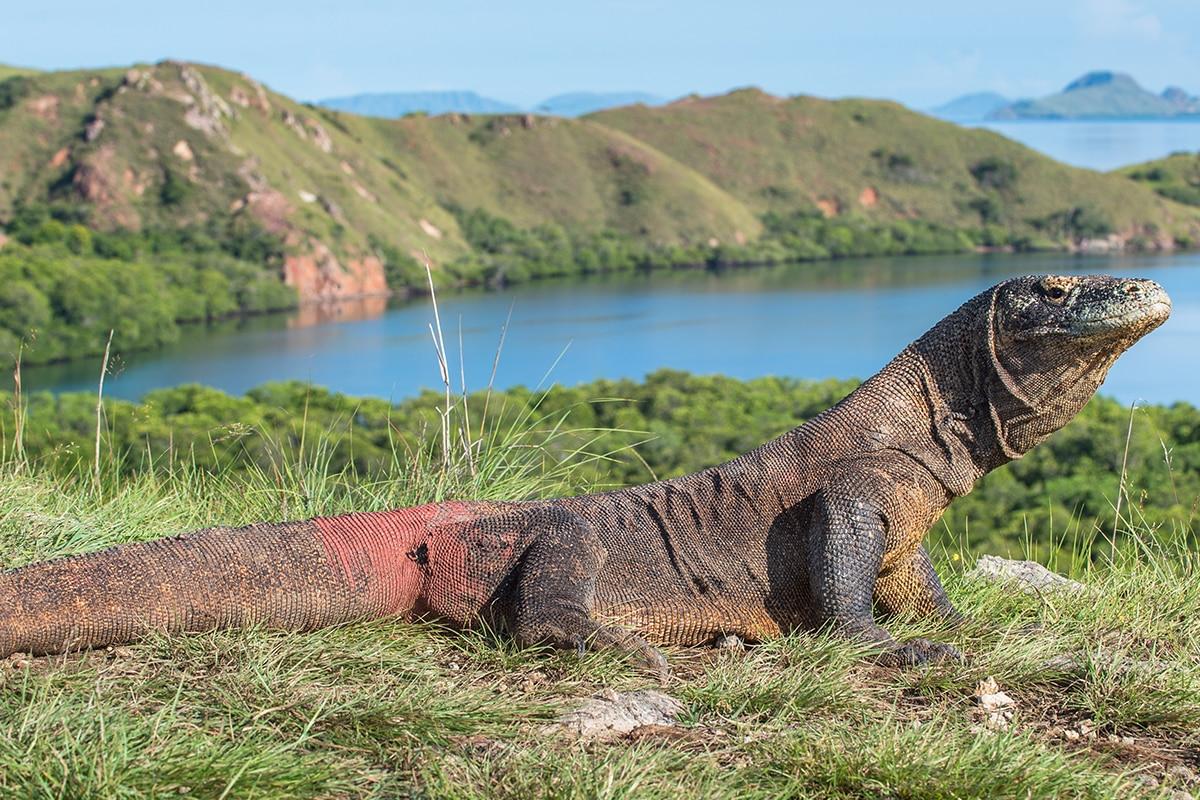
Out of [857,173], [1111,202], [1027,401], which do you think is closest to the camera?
[1027,401]

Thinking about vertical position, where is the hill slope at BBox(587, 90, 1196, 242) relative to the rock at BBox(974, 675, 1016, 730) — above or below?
above

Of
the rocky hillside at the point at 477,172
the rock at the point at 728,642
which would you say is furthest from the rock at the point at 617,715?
the rocky hillside at the point at 477,172

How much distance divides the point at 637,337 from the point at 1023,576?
72322mm

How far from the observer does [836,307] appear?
88.4 metres

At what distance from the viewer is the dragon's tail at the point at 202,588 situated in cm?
358

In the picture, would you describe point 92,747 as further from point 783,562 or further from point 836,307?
point 836,307

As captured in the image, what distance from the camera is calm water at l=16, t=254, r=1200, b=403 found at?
60.7 metres

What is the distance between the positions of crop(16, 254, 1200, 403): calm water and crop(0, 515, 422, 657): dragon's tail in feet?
133

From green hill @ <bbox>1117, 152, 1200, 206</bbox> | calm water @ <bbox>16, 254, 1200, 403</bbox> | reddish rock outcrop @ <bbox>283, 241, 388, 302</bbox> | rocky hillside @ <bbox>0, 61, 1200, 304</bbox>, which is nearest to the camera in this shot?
calm water @ <bbox>16, 254, 1200, 403</bbox>

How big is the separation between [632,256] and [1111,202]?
4911 centimetres

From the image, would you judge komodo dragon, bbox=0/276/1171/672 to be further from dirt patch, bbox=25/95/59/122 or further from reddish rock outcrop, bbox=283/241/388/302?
dirt patch, bbox=25/95/59/122

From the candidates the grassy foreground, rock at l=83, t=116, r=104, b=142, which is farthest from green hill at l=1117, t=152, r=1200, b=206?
the grassy foreground

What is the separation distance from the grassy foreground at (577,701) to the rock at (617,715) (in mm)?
44

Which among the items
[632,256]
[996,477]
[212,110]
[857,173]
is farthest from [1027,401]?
[857,173]
